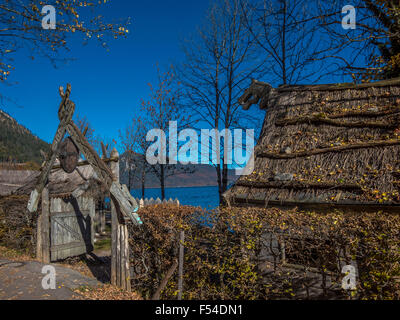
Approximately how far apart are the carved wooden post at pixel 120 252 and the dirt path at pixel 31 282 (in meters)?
0.63

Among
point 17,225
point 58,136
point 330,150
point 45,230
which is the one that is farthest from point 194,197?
point 330,150

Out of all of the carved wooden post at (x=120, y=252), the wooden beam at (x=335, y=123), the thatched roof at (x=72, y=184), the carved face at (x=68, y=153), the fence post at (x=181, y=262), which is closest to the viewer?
the fence post at (x=181, y=262)

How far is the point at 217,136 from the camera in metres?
15.9

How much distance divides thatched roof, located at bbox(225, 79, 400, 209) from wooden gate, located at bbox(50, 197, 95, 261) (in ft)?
24.4

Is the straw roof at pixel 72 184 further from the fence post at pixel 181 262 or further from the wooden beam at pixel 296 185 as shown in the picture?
the wooden beam at pixel 296 185

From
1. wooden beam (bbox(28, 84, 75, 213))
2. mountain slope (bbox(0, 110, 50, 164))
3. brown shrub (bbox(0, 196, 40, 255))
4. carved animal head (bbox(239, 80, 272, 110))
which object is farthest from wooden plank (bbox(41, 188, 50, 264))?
mountain slope (bbox(0, 110, 50, 164))

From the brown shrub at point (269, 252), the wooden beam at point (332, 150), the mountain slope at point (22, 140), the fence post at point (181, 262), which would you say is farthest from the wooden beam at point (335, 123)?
the mountain slope at point (22, 140)

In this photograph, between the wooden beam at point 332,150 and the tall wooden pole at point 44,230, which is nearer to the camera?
the wooden beam at point 332,150

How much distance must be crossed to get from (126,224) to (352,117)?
6.88m

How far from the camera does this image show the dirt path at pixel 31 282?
566cm

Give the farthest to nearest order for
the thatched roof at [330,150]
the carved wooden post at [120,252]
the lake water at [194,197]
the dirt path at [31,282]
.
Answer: the lake water at [194,197] < the carved wooden post at [120,252] < the dirt path at [31,282] < the thatched roof at [330,150]

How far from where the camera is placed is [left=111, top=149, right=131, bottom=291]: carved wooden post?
21.8 feet

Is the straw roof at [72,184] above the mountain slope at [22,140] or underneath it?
underneath
